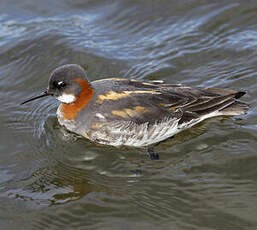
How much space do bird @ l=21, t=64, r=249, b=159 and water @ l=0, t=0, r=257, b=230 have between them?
22 centimetres

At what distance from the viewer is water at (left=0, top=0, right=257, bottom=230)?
5.50 metres

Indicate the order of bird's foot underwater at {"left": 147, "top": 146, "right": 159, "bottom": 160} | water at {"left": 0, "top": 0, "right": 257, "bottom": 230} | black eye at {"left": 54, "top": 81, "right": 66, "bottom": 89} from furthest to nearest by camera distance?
black eye at {"left": 54, "top": 81, "right": 66, "bottom": 89}, bird's foot underwater at {"left": 147, "top": 146, "right": 159, "bottom": 160}, water at {"left": 0, "top": 0, "right": 257, "bottom": 230}

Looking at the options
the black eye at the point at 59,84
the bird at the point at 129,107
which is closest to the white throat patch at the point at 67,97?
the bird at the point at 129,107

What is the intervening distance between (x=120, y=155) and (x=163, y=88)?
137 cm

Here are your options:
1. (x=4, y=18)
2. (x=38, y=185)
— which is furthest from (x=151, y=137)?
(x=4, y=18)

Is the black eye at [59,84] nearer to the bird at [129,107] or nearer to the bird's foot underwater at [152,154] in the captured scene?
the bird at [129,107]

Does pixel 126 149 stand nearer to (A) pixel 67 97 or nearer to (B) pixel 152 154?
(B) pixel 152 154

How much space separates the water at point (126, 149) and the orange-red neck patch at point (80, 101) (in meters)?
0.44

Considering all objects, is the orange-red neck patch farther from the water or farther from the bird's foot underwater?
the bird's foot underwater

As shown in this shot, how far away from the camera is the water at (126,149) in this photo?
5.50 m

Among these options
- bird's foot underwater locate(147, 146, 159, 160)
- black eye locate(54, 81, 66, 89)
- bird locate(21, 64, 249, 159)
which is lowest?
bird's foot underwater locate(147, 146, 159, 160)

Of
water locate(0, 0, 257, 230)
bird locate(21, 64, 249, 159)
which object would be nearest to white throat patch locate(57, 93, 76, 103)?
bird locate(21, 64, 249, 159)

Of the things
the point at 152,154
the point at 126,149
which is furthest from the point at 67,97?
the point at 152,154

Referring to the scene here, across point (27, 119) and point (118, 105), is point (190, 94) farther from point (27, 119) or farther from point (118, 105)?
point (27, 119)
